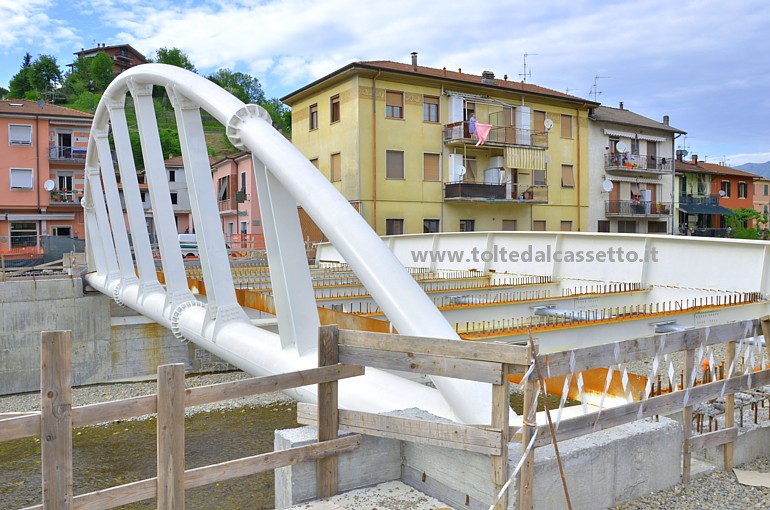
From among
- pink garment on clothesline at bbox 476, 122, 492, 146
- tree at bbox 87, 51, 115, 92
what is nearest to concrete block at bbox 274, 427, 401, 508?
pink garment on clothesline at bbox 476, 122, 492, 146

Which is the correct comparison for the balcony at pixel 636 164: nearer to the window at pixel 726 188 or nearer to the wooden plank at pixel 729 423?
the window at pixel 726 188

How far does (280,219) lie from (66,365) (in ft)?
8.58

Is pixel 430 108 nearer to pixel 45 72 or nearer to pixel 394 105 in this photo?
pixel 394 105

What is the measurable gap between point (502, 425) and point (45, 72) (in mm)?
111566

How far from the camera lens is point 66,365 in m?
3.24

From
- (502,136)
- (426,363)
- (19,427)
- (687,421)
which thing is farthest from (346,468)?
(502,136)

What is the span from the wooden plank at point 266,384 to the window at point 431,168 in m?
28.4

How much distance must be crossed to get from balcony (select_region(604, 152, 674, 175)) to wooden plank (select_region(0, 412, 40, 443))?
40200 mm

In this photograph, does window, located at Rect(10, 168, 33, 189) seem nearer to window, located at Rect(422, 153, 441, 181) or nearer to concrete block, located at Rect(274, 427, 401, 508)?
window, located at Rect(422, 153, 441, 181)

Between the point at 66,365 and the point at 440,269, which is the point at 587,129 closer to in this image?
the point at 440,269

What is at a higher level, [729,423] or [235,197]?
[235,197]

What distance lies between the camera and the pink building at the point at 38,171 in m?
37.6

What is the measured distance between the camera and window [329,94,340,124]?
31.4m

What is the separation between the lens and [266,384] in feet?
13.2
